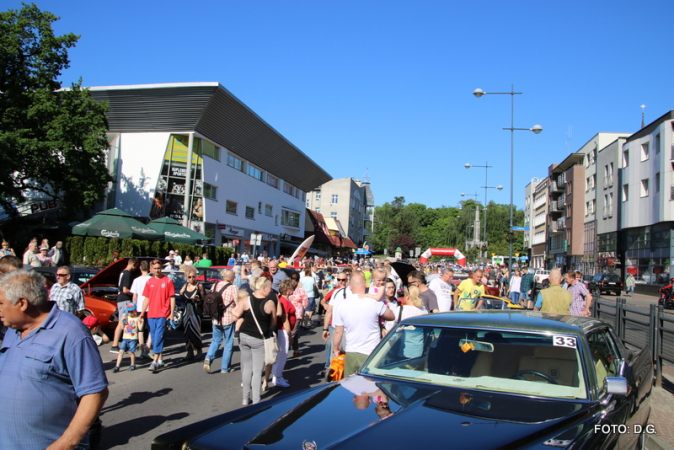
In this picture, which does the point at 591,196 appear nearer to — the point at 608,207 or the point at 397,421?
the point at 608,207

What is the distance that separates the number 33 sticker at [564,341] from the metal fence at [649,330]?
498 cm

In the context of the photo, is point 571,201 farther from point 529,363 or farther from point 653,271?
point 529,363

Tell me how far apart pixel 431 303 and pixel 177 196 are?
98.1ft

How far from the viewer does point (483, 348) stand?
400 cm

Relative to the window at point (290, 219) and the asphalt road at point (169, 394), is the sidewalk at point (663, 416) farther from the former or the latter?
the window at point (290, 219)

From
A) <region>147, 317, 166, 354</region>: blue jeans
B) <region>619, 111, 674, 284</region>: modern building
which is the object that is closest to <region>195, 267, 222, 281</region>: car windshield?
<region>147, 317, 166, 354</region>: blue jeans

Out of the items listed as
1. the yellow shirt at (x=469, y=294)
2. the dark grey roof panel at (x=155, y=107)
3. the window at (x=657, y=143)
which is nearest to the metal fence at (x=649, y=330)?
the yellow shirt at (x=469, y=294)

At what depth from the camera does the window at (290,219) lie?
5559 centimetres

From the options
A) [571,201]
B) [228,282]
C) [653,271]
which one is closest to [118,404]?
[228,282]

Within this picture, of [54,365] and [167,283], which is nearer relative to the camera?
[54,365]

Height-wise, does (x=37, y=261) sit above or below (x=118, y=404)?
above

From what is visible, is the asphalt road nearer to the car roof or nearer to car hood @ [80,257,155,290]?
car hood @ [80,257,155,290]

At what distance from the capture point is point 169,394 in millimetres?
7430

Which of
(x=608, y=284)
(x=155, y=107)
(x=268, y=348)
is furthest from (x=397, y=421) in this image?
(x=608, y=284)
